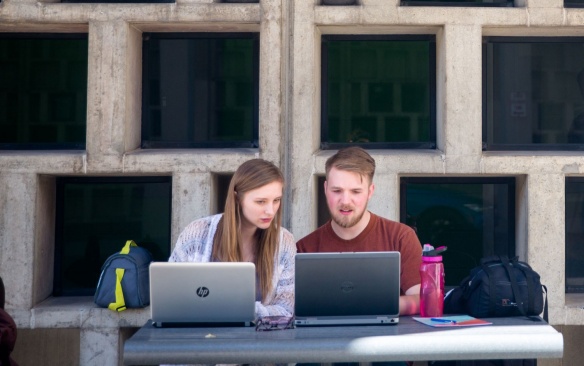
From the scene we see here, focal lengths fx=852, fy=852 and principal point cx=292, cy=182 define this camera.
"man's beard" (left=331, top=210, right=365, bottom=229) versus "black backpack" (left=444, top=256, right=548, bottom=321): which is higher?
"man's beard" (left=331, top=210, right=365, bottom=229)

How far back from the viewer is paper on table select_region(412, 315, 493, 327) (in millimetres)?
3252

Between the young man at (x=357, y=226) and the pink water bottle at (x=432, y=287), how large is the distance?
183 mm

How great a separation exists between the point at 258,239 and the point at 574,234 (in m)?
2.07

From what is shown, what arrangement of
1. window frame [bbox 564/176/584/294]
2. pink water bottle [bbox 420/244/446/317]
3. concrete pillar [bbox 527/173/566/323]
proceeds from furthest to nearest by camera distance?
window frame [bbox 564/176/584/294] → concrete pillar [bbox 527/173/566/323] → pink water bottle [bbox 420/244/446/317]

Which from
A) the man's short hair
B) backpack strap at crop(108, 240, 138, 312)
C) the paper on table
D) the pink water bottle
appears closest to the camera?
the paper on table

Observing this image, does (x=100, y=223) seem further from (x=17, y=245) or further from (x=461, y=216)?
(x=461, y=216)

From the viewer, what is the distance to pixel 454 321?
10.9ft

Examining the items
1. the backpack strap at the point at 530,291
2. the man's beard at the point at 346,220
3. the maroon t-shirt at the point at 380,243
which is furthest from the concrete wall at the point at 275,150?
the backpack strap at the point at 530,291

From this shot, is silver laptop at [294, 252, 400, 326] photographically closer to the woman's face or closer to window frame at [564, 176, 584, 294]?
the woman's face

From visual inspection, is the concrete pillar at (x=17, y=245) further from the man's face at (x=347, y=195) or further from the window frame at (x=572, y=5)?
the window frame at (x=572, y=5)

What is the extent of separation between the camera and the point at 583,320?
185 inches

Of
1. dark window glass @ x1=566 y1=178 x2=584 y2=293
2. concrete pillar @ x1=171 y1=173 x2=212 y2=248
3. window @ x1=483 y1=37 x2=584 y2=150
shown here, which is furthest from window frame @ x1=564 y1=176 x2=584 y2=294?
concrete pillar @ x1=171 y1=173 x2=212 y2=248

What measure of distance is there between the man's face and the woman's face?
0.28 meters

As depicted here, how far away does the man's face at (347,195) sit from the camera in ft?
12.9
